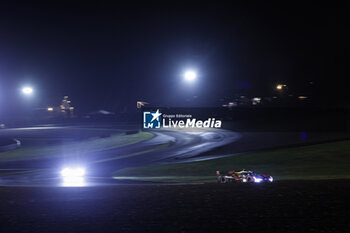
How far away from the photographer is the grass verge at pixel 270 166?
16.9 metres

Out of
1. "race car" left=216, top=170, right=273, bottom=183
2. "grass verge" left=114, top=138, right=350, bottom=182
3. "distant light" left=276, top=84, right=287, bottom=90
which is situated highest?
"distant light" left=276, top=84, right=287, bottom=90

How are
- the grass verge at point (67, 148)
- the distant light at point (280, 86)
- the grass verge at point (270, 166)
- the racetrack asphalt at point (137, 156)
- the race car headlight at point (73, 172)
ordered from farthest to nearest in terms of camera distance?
1. the distant light at point (280, 86)
2. the grass verge at point (67, 148)
3. the racetrack asphalt at point (137, 156)
4. the race car headlight at point (73, 172)
5. the grass verge at point (270, 166)

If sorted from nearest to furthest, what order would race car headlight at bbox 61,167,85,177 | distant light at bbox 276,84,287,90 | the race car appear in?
1. the race car
2. race car headlight at bbox 61,167,85,177
3. distant light at bbox 276,84,287,90

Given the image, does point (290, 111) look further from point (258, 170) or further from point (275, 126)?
point (258, 170)

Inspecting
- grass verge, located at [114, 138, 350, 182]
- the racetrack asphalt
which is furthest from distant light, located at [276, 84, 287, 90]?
grass verge, located at [114, 138, 350, 182]

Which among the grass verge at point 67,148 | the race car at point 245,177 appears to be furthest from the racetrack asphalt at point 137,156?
the race car at point 245,177

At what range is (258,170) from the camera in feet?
60.1

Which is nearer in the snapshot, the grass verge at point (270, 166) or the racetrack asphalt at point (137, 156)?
the grass verge at point (270, 166)

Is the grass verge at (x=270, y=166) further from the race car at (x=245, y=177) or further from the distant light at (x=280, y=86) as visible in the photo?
the distant light at (x=280, y=86)

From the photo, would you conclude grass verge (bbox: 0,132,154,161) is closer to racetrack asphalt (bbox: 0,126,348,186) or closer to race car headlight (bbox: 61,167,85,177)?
racetrack asphalt (bbox: 0,126,348,186)

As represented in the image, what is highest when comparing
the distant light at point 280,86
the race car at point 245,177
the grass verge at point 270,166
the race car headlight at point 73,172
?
the distant light at point 280,86

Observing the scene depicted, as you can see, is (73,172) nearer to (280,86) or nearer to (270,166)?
(270,166)

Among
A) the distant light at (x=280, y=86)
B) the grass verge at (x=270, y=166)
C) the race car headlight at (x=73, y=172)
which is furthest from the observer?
the distant light at (x=280, y=86)

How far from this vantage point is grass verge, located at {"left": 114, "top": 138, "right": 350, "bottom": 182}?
55.6ft
